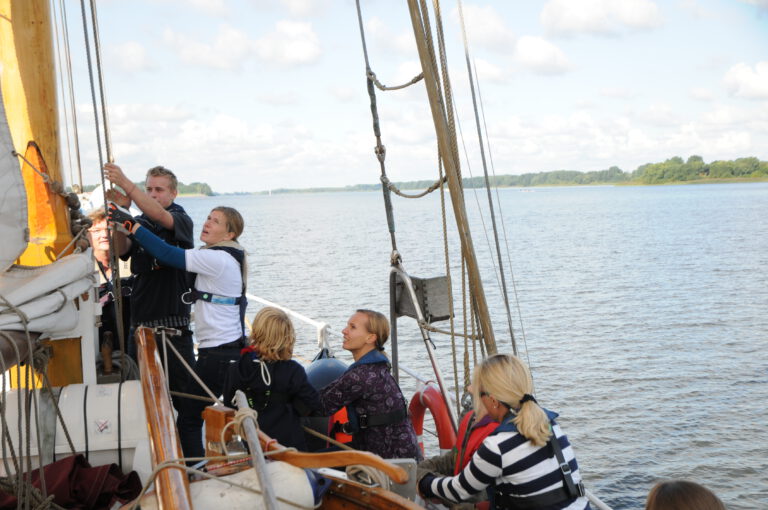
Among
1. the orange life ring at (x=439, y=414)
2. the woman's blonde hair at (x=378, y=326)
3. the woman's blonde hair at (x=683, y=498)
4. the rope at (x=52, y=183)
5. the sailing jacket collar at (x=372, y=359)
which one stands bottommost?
the orange life ring at (x=439, y=414)

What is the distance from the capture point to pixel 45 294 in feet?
11.8

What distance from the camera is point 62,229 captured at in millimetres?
4434

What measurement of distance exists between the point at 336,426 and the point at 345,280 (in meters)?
26.7

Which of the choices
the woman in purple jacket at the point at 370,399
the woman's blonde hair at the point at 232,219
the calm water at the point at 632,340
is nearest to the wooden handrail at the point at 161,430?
the woman's blonde hair at the point at 232,219

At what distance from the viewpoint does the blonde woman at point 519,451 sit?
3100 mm

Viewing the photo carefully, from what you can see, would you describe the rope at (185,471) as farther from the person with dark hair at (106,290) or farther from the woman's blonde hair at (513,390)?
the person with dark hair at (106,290)

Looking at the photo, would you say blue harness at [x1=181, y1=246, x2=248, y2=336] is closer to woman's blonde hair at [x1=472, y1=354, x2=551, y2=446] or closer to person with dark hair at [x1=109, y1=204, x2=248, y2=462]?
person with dark hair at [x1=109, y1=204, x2=248, y2=462]

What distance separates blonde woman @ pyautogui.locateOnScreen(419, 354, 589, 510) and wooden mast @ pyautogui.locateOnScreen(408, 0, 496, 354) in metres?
1.21

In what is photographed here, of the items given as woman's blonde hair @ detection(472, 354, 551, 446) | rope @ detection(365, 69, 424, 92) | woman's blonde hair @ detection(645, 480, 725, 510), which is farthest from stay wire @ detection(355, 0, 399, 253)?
woman's blonde hair @ detection(645, 480, 725, 510)

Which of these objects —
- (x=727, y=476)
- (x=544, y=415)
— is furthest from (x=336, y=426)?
(x=727, y=476)

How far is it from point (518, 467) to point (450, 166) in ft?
6.23

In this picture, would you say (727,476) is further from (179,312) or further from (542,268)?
(542,268)

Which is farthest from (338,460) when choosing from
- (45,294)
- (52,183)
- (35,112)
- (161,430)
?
(35,112)

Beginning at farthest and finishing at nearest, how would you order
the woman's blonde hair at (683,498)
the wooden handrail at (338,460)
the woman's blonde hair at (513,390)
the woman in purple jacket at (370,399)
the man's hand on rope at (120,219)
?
the man's hand on rope at (120,219)
the woman in purple jacket at (370,399)
the woman's blonde hair at (513,390)
the wooden handrail at (338,460)
the woman's blonde hair at (683,498)
